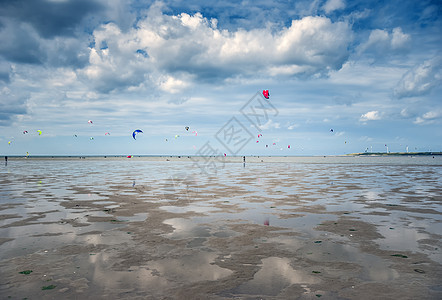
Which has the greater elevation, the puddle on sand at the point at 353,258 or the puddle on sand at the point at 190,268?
the puddle on sand at the point at 353,258

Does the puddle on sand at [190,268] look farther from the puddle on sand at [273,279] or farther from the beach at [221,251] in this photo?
the puddle on sand at [273,279]

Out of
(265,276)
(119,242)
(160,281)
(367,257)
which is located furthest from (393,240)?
(119,242)

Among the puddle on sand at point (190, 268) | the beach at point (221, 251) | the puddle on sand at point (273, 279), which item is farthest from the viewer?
the puddle on sand at point (190, 268)

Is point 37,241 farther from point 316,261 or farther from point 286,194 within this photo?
point 286,194

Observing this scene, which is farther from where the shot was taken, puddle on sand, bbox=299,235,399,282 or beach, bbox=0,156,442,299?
puddle on sand, bbox=299,235,399,282

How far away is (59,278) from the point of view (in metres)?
6.43

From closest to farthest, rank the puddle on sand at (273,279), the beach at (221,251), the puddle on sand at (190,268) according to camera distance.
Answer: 1. the puddle on sand at (273,279)
2. the beach at (221,251)
3. the puddle on sand at (190,268)

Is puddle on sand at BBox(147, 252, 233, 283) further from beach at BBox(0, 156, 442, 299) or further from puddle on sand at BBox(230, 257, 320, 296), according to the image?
puddle on sand at BBox(230, 257, 320, 296)

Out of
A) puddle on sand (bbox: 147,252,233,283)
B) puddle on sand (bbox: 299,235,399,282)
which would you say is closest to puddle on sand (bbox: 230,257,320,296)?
puddle on sand (bbox: 147,252,233,283)

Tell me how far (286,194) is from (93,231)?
13.0 meters

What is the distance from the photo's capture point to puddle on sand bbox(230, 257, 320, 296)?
580cm

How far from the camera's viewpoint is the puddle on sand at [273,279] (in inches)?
229

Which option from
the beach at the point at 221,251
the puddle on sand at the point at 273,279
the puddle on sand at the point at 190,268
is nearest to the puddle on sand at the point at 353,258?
the beach at the point at 221,251

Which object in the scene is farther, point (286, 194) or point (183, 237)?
point (286, 194)
